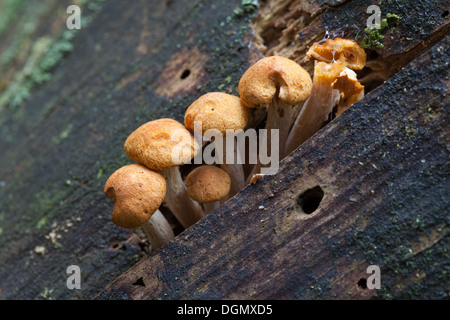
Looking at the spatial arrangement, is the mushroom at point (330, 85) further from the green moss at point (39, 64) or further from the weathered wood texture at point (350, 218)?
the green moss at point (39, 64)

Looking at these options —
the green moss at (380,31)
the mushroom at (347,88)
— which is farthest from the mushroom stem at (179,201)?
the green moss at (380,31)

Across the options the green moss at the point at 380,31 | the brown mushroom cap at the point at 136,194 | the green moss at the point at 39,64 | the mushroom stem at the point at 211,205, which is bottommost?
the mushroom stem at the point at 211,205

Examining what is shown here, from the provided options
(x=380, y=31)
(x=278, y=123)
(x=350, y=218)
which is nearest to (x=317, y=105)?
(x=278, y=123)

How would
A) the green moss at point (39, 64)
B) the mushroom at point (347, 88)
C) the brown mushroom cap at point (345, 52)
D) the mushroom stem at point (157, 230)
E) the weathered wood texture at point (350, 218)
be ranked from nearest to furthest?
the weathered wood texture at point (350, 218) → the mushroom at point (347, 88) → the brown mushroom cap at point (345, 52) → the mushroom stem at point (157, 230) → the green moss at point (39, 64)

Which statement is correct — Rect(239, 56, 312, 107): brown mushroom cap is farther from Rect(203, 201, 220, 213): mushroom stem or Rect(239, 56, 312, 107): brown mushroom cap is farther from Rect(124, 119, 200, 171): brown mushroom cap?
Rect(203, 201, 220, 213): mushroom stem

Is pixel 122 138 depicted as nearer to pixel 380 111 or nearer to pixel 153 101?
pixel 153 101

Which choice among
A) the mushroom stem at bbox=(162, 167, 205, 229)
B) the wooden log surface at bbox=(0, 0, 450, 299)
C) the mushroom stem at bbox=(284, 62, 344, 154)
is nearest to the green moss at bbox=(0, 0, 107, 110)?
the wooden log surface at bbox=(0, 0, 450, 299)

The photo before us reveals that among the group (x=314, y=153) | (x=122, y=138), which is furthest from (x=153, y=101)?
(x=314, y=153)
